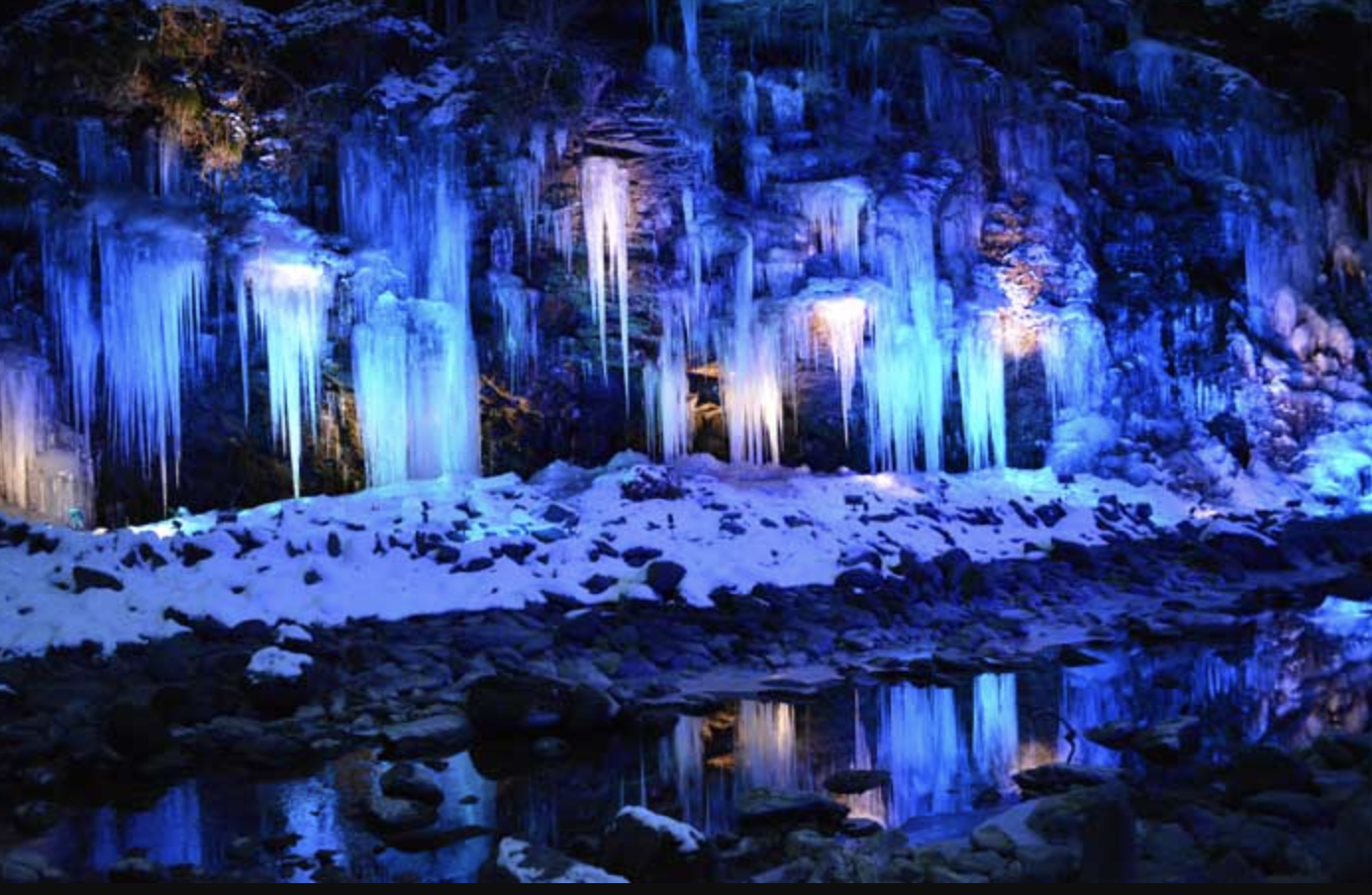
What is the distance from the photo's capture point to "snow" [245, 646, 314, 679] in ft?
28.2

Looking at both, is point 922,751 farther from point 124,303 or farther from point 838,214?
point 124,303

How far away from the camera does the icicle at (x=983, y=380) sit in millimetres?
20172

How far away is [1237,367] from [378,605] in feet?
60.7

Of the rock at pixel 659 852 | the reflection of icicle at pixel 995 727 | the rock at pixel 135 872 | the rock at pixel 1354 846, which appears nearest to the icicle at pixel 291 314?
the reflection of icicle at pixel 995 727

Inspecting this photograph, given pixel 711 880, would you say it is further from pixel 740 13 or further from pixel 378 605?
pixel 740 13

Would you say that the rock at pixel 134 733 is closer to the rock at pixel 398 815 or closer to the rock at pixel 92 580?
the rock at pixel 398 815

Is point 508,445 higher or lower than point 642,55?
lower

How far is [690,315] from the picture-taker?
62.4ft

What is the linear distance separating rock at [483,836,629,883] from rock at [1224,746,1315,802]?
3614 millimetres

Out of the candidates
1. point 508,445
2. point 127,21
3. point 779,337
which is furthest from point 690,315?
point 127,21

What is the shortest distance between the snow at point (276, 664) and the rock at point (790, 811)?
14.4ft

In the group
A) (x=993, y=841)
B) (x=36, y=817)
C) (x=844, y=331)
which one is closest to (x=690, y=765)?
(x=993, y=841)

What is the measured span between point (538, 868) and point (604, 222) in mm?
14068

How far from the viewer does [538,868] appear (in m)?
4.91
